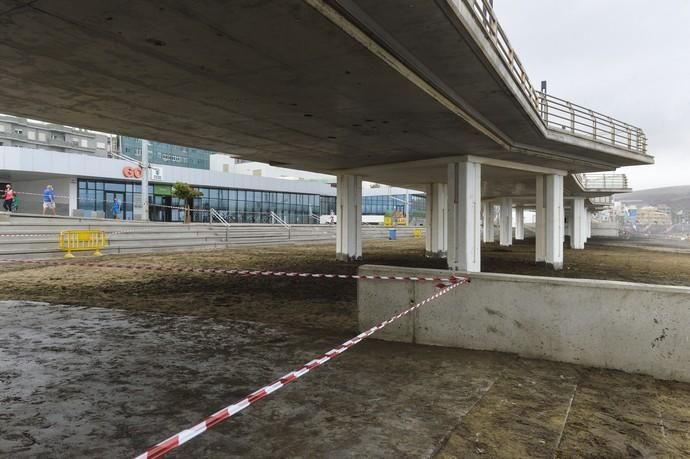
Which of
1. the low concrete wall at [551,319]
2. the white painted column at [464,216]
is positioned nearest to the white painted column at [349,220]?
the white painted column at [464,216]

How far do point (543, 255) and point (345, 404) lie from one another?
21.2 meters

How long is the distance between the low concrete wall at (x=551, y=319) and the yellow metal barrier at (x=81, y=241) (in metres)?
17.9

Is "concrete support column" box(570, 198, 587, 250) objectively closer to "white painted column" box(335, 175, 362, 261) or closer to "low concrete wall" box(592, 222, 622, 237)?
"white painted column" box(335, 175, 362, 261)

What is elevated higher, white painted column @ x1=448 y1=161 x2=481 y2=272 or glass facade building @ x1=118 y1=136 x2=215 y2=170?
glass facade building @ x1=118 y1=136 x2=215 y2=170

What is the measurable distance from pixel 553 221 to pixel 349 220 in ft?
33.0

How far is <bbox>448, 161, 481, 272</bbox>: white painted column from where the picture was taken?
684 inches

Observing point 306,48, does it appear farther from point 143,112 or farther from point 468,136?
point 468,136

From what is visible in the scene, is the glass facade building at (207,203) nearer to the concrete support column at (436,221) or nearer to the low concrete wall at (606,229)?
the concrete support column at (436,221)

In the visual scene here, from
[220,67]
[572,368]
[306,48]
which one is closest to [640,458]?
[572,368]

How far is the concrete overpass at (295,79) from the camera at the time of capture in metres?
6.08

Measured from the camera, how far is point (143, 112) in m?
11.0

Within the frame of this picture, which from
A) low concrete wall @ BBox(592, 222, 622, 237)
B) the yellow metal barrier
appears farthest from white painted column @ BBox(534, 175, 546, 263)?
low concrete wall @ BBox(592, 222, 622, 237)

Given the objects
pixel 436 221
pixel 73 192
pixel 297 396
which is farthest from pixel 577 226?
pixel 73 192

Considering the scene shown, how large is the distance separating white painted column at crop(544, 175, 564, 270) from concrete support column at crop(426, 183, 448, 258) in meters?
6.01
